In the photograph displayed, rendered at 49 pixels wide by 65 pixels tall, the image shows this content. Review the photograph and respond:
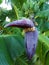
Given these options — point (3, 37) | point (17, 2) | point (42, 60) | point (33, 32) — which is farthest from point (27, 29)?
point (17, 2)

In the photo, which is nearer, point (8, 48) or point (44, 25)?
point (8, 48)

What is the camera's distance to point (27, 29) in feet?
3.10

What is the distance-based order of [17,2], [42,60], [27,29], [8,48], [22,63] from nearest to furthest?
[27,29] → [8,48] → [42,60] → [22,63] → [17,2]

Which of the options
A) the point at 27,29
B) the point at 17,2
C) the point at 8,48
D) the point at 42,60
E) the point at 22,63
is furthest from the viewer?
the point at 17,2

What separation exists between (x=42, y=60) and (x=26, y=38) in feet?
Answer: 0.86

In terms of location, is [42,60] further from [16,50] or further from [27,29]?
[27,29]

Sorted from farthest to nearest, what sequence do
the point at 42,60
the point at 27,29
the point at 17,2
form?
the point at 17,2 → the point at 42,60 → the point at 27,29

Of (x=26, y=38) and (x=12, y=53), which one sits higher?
(x=26, y=38)

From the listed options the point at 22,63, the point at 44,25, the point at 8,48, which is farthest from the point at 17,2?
the point at 8,48

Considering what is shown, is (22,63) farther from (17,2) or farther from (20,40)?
(17,2)

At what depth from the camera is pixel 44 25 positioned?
1.74 m

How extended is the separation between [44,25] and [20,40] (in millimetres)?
671

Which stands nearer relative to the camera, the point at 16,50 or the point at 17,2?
the point at 16,50

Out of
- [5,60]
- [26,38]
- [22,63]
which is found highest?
[26,38]
